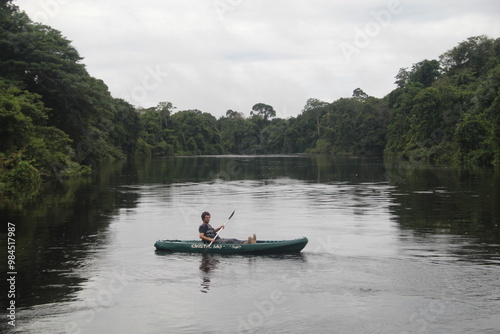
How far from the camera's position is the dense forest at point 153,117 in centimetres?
4384

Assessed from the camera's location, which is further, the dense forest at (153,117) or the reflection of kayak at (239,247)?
the dense forest at (153,117)

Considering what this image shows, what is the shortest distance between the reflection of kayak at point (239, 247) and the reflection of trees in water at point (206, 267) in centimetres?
30

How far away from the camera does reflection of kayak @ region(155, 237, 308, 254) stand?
16766 mm

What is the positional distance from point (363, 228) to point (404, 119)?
8835 cm

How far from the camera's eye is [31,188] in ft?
123

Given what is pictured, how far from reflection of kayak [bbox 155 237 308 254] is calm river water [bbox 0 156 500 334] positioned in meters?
0.25

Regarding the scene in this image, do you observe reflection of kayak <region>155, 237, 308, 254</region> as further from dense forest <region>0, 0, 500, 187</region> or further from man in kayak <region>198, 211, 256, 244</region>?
dense forest <region>0, 0, 500, 187</region>

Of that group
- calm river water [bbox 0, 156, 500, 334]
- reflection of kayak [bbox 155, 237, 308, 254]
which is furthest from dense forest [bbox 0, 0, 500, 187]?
reflection of kayak [bbox 155, 237, 308, 254]

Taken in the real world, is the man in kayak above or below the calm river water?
above

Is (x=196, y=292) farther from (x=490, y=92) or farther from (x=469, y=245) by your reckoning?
(x=490, y=92)

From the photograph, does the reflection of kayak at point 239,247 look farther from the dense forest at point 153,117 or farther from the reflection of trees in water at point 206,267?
the dense forest at point 153,117

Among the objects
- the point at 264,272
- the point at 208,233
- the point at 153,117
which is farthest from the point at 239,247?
the point at 153,117

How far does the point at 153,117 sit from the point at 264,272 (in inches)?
5865

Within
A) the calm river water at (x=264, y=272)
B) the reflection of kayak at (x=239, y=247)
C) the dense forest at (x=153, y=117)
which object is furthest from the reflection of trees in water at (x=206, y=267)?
the dense forest at (x=153, y=117)
